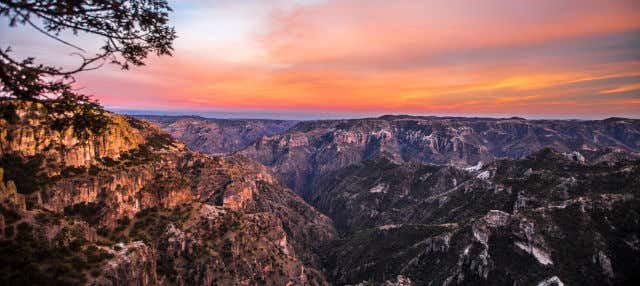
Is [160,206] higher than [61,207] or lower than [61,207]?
lower

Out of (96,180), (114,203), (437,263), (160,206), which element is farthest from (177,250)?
(437,263)

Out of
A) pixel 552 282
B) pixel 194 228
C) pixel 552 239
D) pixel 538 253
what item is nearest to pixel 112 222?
pixel 194 228

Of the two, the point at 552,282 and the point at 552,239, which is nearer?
the point at 552,282

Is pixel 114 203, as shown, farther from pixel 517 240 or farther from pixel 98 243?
pixel 517 240

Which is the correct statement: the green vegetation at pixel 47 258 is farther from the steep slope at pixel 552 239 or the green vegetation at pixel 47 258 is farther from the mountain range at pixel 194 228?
the steep slope at pixel 552 239

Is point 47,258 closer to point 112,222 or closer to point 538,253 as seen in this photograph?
point 112,222

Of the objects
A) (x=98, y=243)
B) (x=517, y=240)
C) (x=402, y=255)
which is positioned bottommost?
(x=402, y=255)

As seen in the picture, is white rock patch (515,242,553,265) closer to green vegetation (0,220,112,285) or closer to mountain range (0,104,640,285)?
mountain range (0,104,640,285)

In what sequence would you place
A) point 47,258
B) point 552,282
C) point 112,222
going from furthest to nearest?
point 552,282 → point 112,222 → point 47,258
